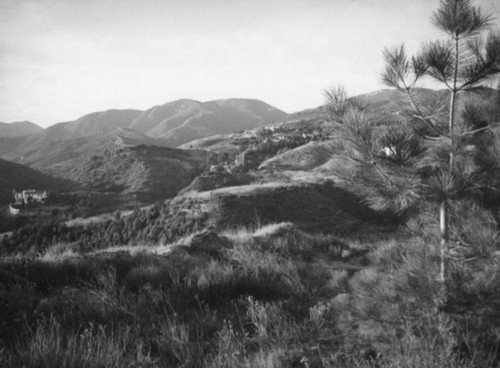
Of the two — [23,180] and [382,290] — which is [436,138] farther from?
[23,180]

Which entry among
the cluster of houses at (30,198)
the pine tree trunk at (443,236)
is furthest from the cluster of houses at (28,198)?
the pine tree trunk at (443,236)

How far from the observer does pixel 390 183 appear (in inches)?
133

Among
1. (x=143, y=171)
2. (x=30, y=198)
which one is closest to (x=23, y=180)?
(x=30, y=198)

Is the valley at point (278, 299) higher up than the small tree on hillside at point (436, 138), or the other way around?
the small tree on hillside at point (436, 138)

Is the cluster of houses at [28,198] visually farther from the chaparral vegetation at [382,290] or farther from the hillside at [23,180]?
the chaparral vegetation at [382,290]

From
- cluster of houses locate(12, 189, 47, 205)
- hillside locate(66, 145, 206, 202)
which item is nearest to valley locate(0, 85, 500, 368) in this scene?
hillside locate(66, 145, 206, 202)

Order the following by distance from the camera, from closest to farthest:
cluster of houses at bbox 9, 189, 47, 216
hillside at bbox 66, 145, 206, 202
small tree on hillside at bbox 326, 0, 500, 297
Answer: small tree on hillside at bbox 326, 0, 500, 297, cluster of houses at bbox 9, 189, 47, 216, hillside at bbox 66, 145, 206, 202

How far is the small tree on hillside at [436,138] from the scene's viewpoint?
3.17 m

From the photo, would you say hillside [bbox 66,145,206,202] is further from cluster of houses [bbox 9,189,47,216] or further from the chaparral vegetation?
the chaparral vegetation

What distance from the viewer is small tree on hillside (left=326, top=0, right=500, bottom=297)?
3.17 metres

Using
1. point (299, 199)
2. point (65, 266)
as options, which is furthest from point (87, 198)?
point (65, 266)

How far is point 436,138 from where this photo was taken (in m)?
3.45

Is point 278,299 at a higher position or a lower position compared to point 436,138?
lower

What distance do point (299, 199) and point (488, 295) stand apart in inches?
1325
